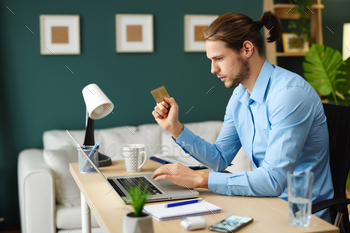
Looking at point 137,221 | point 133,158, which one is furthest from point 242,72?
point 137,221

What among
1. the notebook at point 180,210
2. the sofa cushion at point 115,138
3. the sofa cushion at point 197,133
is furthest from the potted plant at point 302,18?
the notebook at point 180,210

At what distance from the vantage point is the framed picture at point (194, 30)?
324 centimetres

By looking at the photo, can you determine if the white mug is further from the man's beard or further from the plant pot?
the plant pot

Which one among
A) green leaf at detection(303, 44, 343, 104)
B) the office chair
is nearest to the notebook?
the office chair

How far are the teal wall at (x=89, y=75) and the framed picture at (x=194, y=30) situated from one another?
54mm

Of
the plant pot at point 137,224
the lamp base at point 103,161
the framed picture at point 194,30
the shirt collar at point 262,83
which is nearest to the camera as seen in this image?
the plant pot at point 137,224

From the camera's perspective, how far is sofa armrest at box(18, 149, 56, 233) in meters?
2.22

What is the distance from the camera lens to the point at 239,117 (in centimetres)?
161

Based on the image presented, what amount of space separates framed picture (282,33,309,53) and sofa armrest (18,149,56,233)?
2459 millimetres

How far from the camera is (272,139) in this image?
1.24 m

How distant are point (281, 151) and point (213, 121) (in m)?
2.00

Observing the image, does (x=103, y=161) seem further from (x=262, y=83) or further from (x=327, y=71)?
(x=327, y=71)

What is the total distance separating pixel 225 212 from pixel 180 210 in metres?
0.13

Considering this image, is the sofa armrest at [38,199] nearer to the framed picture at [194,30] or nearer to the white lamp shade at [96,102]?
the white lamp shade at [96,102]
